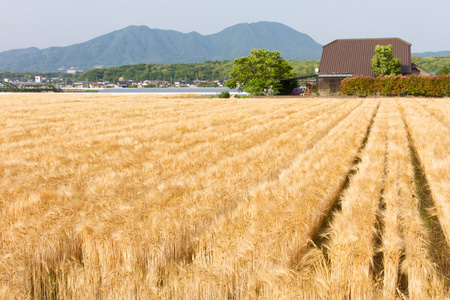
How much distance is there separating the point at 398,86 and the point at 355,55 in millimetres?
14872

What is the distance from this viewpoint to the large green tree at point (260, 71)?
55.1 m

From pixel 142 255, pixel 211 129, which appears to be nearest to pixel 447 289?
pixel 142 255

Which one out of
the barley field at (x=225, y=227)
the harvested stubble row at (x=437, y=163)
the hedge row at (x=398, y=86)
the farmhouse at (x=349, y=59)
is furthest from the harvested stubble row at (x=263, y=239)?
the farmhouse at (x=349, y=59)

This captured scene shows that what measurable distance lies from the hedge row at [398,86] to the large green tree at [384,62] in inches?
248

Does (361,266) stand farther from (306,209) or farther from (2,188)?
(2,188)

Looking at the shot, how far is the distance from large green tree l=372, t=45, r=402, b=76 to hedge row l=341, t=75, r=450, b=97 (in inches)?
248

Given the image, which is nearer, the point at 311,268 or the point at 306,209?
the point at 311,268

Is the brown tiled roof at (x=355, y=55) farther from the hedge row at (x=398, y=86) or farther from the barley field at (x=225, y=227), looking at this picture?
the barley field at (x=225, y=227)

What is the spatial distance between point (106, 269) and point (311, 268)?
179cm

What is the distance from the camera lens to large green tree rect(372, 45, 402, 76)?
5053 cm

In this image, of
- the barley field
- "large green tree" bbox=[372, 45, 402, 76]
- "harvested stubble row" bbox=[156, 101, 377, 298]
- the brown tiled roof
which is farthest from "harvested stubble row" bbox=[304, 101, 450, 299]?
the brown tiled roof

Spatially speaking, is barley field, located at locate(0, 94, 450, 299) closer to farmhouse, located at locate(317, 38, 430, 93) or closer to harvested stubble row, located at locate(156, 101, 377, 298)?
harvested stubble row, located at locate(156, 101, 377, 298)

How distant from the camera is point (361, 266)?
306 cm

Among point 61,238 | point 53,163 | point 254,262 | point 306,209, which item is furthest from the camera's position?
point 53,163
